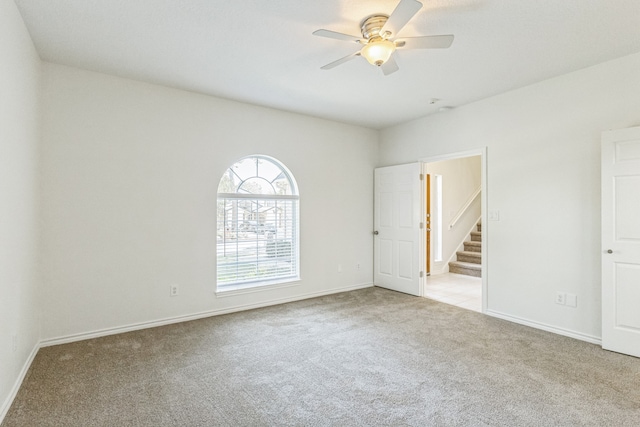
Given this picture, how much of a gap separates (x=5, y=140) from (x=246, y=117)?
2542mm

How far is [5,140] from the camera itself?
2.06 m

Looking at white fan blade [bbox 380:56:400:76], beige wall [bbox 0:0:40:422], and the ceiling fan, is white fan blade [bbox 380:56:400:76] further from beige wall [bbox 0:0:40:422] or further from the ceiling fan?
beige wall [bbox 0:0:40:422]

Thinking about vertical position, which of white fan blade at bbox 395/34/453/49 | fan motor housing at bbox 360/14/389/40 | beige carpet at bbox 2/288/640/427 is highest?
fan motor housing at bbox 360/14/389/40

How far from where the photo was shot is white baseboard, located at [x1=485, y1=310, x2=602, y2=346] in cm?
317

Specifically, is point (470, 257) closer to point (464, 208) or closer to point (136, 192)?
point (464, 208)

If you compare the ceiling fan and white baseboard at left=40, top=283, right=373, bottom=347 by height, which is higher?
the ceiling fan

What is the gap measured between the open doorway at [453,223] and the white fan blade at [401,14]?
Answer: 428 centimetres

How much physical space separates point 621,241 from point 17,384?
4.89 metres

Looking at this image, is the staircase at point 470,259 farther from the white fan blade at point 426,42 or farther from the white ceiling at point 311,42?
the white fan blade at point 426,42

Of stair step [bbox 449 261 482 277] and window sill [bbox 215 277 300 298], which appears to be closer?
window sill [bbox 215 277 300 298]

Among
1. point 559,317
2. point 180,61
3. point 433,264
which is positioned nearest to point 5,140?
point 180,61

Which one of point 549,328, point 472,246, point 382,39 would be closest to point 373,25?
point 382,39

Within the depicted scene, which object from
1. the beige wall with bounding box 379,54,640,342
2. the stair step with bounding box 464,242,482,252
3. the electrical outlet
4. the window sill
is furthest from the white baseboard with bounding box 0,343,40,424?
the stair step with bounding box 464,242,482,252

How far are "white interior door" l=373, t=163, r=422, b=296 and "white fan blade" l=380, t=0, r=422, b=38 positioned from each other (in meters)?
2.97
